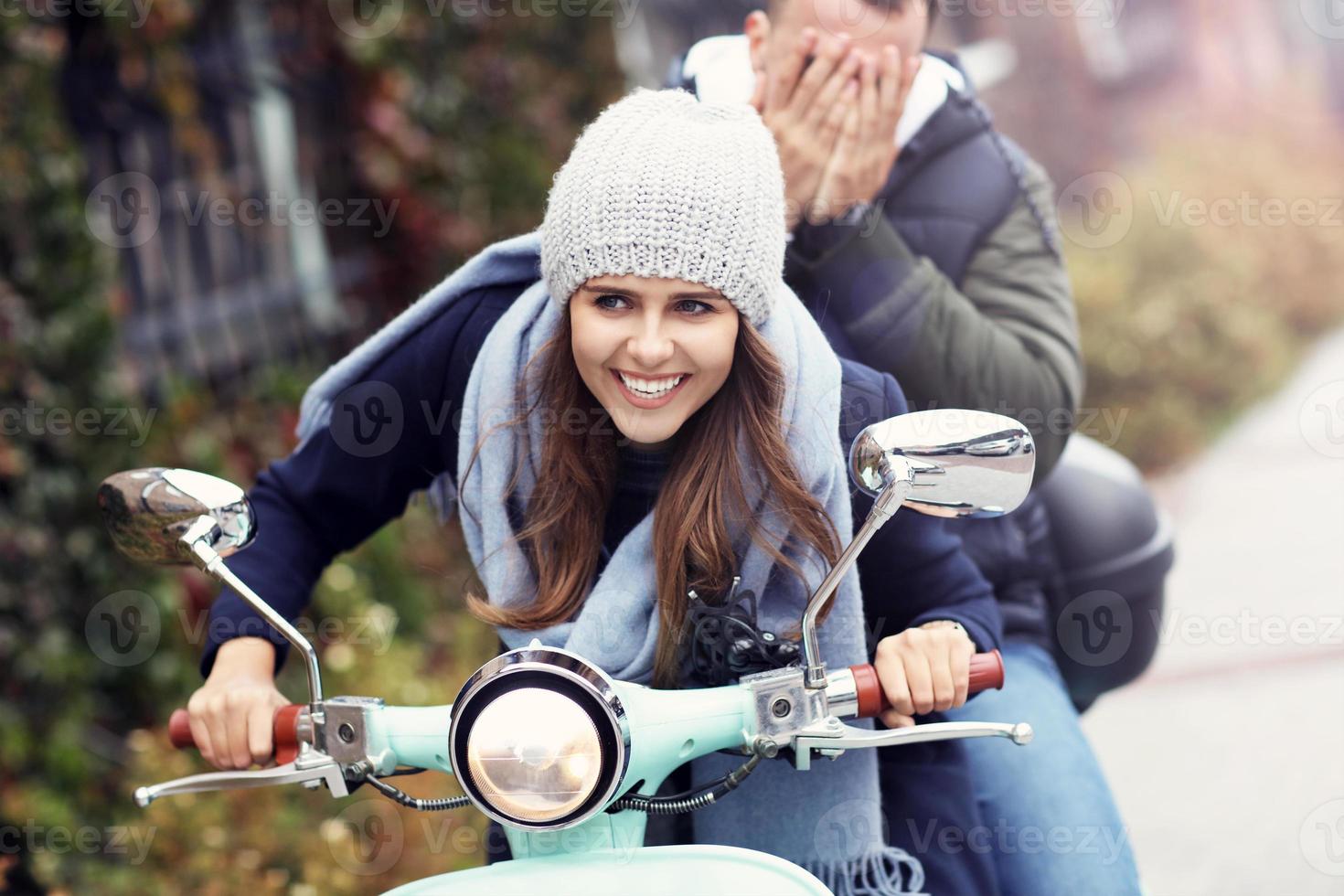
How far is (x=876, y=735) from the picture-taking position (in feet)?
4.89

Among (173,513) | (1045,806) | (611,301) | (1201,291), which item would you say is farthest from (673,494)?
(1201,291)

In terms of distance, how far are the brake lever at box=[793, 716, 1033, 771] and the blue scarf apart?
188 millimetres

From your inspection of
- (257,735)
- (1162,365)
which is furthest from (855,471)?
(1162,365)

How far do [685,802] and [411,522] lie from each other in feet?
11.9

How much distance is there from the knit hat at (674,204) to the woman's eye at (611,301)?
0.04 metres

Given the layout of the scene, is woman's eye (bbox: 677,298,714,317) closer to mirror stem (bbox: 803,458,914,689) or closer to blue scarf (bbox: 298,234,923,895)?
blue scarf (bbox: 298,234,923,895)

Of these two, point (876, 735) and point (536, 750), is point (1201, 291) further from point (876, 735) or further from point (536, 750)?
point (536, 750)

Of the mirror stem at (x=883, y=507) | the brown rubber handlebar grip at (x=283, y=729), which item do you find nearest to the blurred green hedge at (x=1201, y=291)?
the mirror stem at (x=883, y=507)

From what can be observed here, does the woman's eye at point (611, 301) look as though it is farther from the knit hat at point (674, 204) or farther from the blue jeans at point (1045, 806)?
the blue jeans at point (1045, 806)

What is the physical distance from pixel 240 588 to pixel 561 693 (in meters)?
0.42

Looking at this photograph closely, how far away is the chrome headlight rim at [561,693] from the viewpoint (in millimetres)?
1322

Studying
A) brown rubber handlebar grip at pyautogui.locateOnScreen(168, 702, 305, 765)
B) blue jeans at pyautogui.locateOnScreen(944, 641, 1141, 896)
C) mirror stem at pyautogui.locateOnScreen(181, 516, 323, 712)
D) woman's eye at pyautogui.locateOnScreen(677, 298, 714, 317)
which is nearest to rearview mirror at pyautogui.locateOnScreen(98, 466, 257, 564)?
mirror stem at pyautogui.locateOnScreen(181, 516, 323, 712)

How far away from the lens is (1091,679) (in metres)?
2.54

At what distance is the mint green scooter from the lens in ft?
4.35
